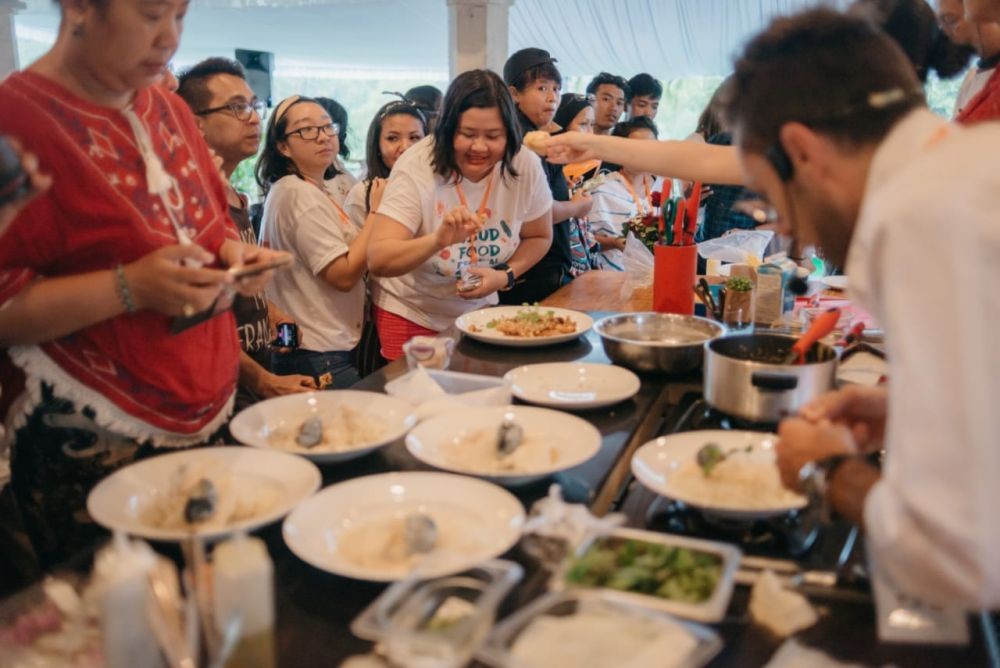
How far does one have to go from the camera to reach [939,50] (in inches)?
106

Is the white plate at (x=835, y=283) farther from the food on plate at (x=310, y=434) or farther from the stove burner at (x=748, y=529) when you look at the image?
the food on plate at (x=310, y=434)

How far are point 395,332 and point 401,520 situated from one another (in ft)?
5.79

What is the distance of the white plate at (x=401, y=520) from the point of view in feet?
3.72

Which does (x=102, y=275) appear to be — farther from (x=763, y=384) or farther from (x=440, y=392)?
(x=763, y=384)

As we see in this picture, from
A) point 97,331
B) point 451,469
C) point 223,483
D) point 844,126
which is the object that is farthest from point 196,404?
point 844,126

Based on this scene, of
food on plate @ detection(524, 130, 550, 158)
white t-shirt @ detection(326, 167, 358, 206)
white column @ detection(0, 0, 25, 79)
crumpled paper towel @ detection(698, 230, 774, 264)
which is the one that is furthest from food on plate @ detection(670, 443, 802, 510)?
white column @ detection(0, 0, 25, 79)

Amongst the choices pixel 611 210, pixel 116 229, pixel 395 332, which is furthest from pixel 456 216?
pixel 611 210

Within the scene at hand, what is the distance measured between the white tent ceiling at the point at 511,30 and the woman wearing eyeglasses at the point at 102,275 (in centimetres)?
841

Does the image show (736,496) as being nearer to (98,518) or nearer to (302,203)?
(98,518)

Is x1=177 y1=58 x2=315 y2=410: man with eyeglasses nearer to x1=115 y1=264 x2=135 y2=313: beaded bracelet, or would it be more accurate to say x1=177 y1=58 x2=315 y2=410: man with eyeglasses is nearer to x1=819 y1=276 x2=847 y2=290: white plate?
x1=115 y1=264 x2=135 y2=313: beaded bracelet

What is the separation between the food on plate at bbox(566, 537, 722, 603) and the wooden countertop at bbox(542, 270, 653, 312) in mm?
1885

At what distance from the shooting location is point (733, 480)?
1.40 meters

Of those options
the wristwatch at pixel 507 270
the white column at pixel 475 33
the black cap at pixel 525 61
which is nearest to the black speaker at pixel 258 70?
the white column at pixel 475 33

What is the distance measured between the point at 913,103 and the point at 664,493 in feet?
2.26
